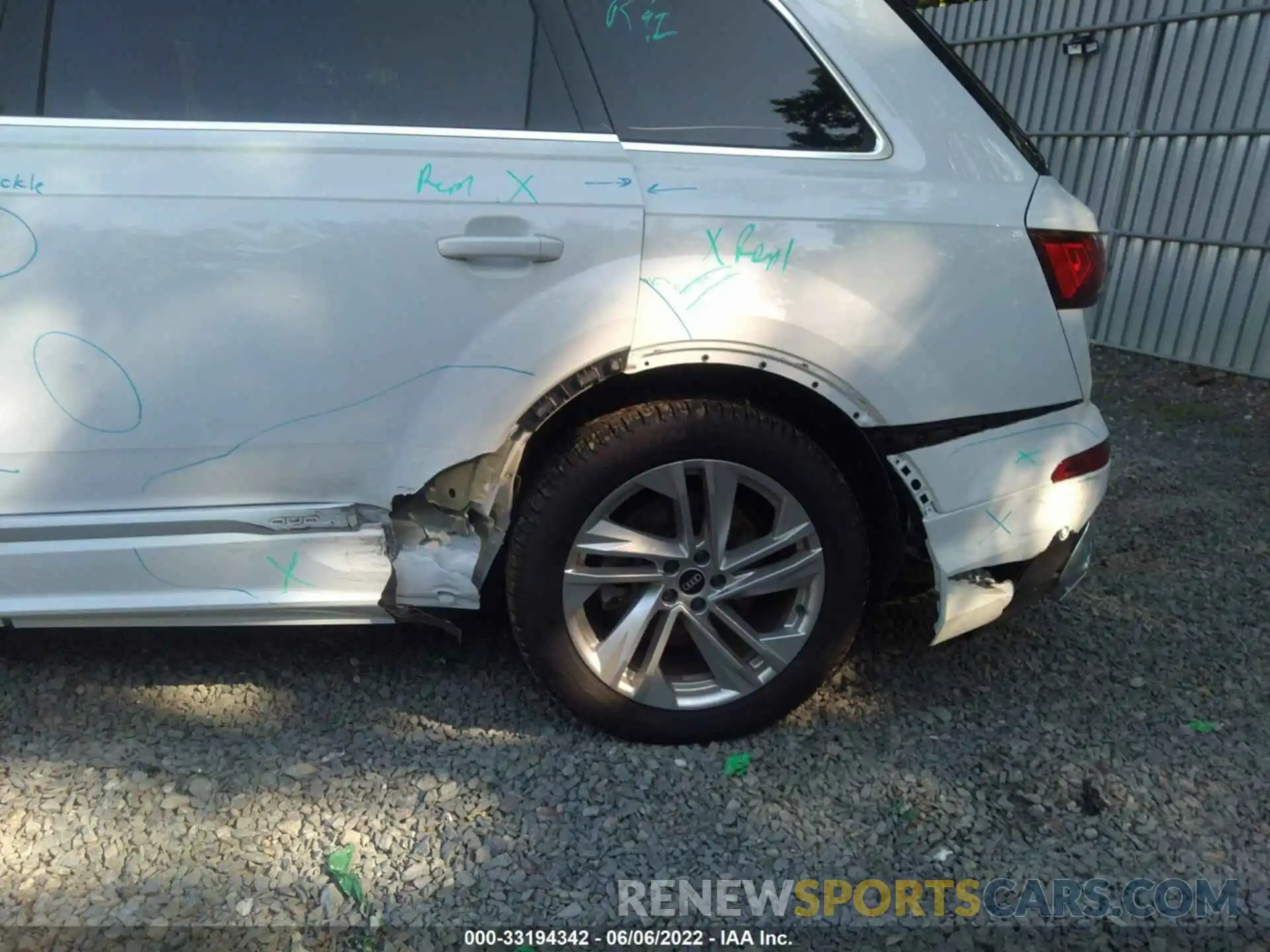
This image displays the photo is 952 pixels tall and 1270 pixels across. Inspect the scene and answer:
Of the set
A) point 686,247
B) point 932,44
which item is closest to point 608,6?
point 686,247

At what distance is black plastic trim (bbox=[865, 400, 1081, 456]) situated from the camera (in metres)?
2.30

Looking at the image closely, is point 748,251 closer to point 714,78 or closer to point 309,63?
point 714,78

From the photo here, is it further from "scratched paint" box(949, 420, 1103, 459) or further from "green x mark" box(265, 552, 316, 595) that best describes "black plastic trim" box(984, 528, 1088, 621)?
"green x mark" box(265, 552, 316, 595)

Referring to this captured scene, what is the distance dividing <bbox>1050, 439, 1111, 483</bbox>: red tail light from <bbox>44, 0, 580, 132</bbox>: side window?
1.52 metres

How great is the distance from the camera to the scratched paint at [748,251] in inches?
84.4

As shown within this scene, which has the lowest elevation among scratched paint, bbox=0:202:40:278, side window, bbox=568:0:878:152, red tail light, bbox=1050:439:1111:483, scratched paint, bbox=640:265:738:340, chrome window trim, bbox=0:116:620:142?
red tail light, bbox=1050:439:1111:483

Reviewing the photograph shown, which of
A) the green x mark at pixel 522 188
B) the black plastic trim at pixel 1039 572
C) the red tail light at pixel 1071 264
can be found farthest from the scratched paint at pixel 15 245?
the black plastic trim at pixel 1039 572

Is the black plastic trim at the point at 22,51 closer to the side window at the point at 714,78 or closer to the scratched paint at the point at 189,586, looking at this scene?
the scratched paint at the point at 189,586

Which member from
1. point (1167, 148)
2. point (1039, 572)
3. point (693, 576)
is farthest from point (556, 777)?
point (1167, 148)

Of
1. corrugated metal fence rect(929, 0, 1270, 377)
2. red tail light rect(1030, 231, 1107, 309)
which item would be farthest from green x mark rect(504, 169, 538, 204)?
corrugated metal fence rect(929, 0, 1270, 377)

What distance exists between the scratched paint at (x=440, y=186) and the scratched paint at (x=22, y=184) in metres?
0.82

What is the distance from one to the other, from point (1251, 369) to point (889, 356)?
5.12m

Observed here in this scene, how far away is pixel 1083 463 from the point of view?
243 cm

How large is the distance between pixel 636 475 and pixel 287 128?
3.71 ft
